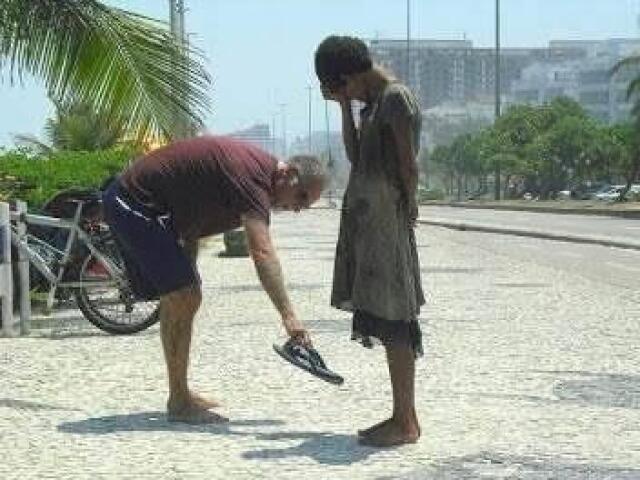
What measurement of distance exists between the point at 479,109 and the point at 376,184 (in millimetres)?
171707

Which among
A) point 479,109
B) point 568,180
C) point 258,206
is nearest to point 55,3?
point 258,206

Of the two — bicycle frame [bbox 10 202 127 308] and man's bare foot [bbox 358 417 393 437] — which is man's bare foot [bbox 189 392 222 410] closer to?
man's bare foot [bbox 358 417 393 437]

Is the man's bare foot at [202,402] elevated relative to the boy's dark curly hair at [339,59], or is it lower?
lower

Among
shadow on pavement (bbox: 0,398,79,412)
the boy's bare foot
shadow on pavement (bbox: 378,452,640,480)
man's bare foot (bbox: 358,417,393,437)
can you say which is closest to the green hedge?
shadow on pavement (bbox: 0,398,79,412)

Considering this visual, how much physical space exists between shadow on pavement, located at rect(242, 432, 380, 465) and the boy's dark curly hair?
1.67 metres

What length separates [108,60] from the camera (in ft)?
32.8

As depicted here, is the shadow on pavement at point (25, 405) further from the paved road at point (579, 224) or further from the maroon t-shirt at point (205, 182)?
the paved road at point (579, 224)

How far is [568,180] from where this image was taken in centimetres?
9425

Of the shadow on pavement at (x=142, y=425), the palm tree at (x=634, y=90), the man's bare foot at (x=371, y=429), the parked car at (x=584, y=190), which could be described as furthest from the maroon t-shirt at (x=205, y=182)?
the parked car at (x=584, y=190)

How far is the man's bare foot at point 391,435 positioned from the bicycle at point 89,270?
4.42 meters

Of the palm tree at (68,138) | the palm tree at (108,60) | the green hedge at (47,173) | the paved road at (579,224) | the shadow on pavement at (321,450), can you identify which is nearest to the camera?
the shadow on pavement at (321,450)

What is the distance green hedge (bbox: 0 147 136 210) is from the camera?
13.0m

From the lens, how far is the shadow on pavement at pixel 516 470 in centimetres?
543

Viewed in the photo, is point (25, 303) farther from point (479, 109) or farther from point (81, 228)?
point (479, 109)
